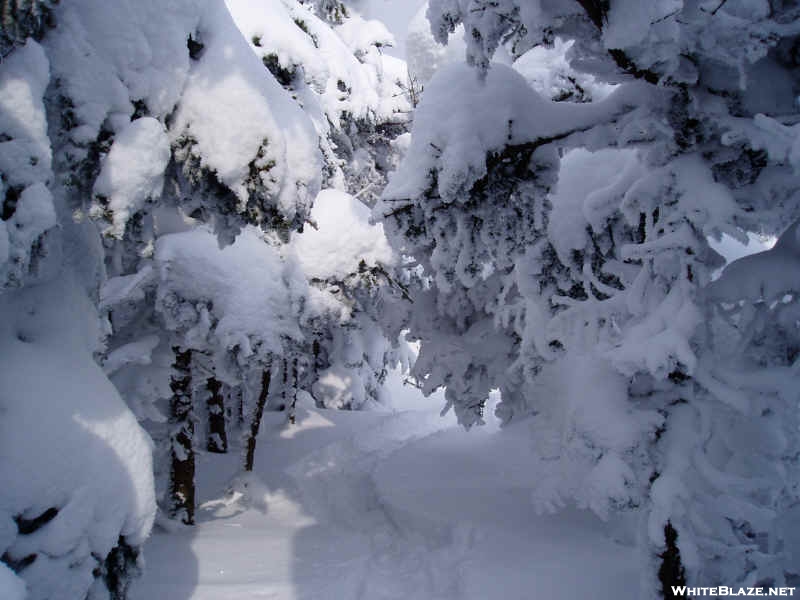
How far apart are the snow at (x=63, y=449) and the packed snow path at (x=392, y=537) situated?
2.71 metres

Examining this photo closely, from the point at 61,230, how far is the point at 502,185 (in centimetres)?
341

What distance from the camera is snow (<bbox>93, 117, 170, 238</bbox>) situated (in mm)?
3768

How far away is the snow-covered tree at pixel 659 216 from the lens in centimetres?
375

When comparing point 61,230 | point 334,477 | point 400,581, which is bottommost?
point 334,477

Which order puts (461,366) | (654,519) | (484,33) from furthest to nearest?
(461,366) → (654,519) → (484,33)

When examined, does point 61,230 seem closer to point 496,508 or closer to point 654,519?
point 654,519

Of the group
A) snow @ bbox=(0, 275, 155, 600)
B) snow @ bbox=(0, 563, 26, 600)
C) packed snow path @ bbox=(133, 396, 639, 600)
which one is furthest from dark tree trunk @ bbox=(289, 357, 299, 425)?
snow @ bbox=(0, 563, 26, 600)

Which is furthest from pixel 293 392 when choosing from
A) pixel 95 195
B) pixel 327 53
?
pixel 95 195

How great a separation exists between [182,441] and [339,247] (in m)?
3.81

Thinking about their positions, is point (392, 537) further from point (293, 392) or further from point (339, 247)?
point (293, 392)

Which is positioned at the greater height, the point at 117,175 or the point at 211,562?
the point at 117,175

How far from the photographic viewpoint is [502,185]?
4.51 meters

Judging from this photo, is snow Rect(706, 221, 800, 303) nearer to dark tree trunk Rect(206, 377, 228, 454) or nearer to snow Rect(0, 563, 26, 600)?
snow Rect(0, 563, 26, 600)

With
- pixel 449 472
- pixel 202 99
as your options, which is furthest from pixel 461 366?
pixel 202 99
